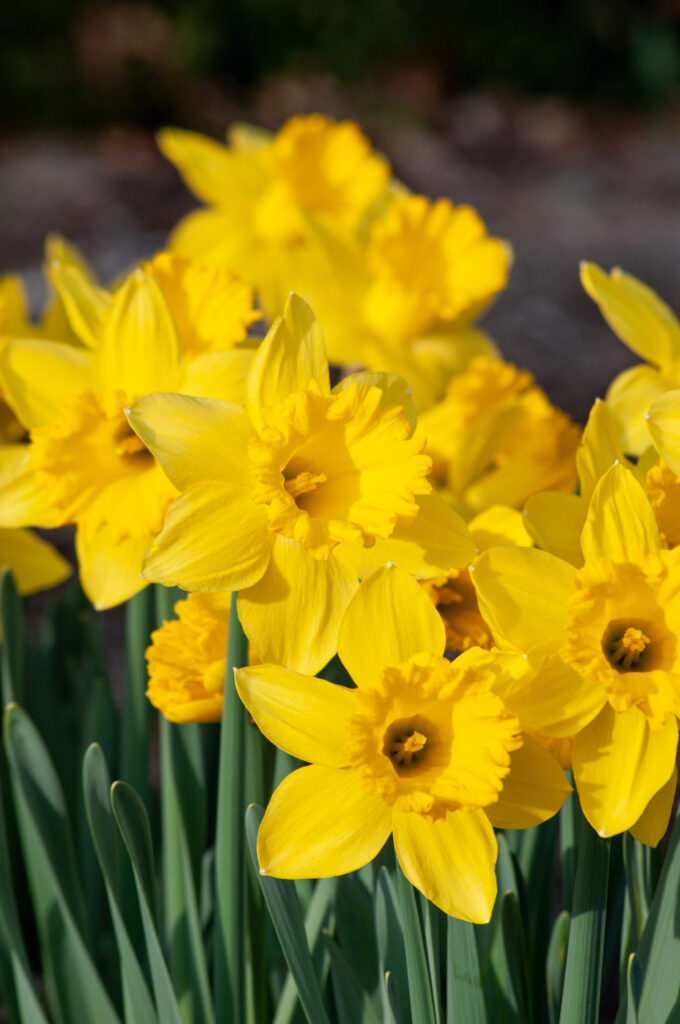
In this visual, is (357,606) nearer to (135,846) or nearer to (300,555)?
(300,555)

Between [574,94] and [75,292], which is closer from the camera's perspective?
[75,292]

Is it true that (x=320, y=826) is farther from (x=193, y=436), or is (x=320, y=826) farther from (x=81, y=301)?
(x=81, y=301)

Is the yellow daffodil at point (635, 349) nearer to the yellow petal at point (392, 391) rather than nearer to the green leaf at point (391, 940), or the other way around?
the yellow petal at point (392, 391)

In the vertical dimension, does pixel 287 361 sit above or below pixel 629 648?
above

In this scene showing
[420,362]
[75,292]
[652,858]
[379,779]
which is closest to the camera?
[379,779]

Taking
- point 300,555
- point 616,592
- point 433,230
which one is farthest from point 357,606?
point 433,230

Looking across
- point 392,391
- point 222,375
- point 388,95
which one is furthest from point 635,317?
point 388,95

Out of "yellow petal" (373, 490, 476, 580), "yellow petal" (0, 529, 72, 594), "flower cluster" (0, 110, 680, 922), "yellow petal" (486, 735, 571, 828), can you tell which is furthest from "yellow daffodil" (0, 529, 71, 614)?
"yellow petal" (486, 735, 571, 828)
